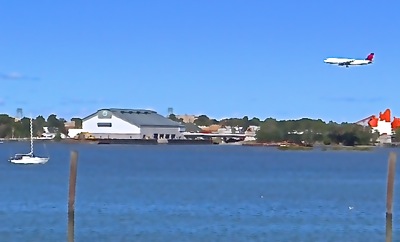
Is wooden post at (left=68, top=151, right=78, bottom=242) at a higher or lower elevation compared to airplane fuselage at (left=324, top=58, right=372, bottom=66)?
lower

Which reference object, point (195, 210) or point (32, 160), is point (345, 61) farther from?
point (195, 210)

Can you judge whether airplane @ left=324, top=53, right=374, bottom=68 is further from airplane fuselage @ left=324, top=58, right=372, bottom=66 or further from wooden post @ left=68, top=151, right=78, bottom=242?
wooden post @ left=68, top=151, right=78, bottom=242

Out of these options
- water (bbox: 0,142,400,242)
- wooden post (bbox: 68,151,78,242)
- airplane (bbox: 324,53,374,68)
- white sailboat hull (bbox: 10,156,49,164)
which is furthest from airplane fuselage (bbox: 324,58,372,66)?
wooden post (bbox: 68,151,78,242)

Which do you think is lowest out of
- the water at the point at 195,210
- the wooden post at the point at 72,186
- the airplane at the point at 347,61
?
the water at the point at 195,210

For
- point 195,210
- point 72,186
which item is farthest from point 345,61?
point 72,186

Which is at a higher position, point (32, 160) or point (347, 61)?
A: point (347, 61)

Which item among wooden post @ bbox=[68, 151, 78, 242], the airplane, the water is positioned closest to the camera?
wooden post @ bbox=[68, 151, 78, 242]

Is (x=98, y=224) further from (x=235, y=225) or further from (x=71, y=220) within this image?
(x=71, y=220)

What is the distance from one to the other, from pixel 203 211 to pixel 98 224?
8323 millimetres

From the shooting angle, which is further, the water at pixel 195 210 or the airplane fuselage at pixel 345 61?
the airplane fuselage at pixel 345 61

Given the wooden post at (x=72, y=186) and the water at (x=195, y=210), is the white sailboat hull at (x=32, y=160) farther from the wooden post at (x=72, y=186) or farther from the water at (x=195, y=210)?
the wooden post at (x=72, y=186)

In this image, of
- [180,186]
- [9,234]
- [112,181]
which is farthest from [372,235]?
[112,181]

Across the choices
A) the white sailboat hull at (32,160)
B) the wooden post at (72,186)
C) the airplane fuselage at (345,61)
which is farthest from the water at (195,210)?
the airplane fuselage at (345,61)

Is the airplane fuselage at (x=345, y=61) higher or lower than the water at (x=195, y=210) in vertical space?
higher
